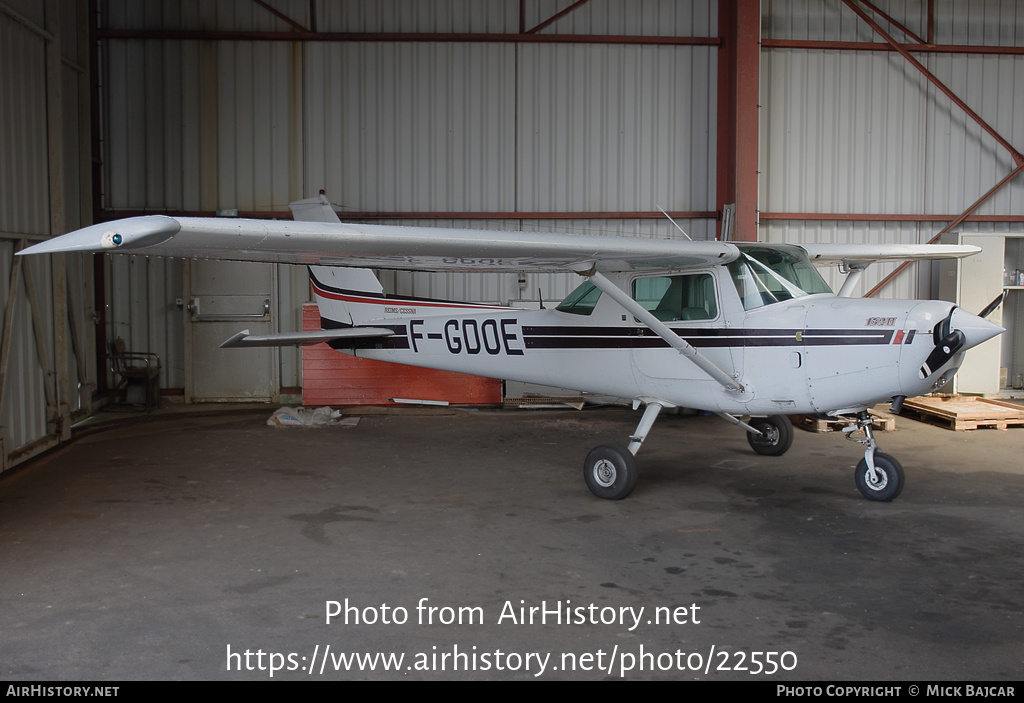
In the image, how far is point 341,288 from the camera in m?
9.16

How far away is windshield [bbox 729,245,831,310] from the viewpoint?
21.2 ft

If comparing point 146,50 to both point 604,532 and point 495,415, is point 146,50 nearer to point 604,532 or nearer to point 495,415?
point 495,415

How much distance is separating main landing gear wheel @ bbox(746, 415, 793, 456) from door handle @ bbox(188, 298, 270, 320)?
283 inches

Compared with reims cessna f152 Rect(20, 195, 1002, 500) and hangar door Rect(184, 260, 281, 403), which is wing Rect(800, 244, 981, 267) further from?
hangar door Rect(184, 260, 281, 403)

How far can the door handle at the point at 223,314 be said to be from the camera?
1185cm

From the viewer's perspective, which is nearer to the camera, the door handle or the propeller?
the propeller

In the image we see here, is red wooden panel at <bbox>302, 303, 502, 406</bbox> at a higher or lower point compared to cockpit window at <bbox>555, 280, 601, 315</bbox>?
lower

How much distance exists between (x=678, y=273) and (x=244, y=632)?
4355 mm

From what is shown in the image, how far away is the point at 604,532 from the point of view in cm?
577

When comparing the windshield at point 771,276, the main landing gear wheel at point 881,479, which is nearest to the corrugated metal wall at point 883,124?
the windshield at point 771,276

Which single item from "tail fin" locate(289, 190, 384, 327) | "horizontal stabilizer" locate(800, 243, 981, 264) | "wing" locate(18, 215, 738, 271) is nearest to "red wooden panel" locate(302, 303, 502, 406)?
"tail fin" locate(289, 190, 384, 327)

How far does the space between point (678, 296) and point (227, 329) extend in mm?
7505

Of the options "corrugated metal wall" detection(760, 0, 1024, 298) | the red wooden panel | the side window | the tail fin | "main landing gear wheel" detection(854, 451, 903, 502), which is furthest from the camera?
"corrugated metal wall" detection(760, 0, 1024, 298)
